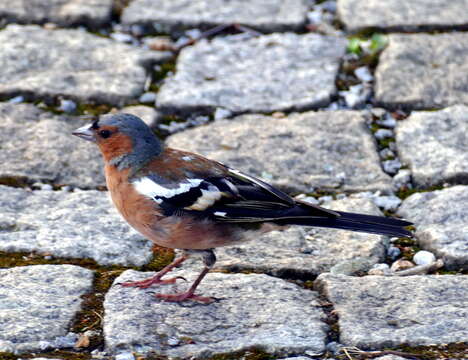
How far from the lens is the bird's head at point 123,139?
356 centimetres

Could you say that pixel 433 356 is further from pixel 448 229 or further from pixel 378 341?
pixel 448 229

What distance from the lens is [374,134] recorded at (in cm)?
456

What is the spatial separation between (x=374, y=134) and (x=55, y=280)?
208 centimetres

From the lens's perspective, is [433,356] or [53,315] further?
[53,315]

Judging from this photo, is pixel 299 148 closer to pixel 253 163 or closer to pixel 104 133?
pixel 253 163

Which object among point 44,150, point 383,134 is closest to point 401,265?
point 383,134

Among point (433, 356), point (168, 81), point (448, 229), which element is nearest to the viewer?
point (433, 356)

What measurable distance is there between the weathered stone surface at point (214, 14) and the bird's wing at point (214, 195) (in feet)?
7.96

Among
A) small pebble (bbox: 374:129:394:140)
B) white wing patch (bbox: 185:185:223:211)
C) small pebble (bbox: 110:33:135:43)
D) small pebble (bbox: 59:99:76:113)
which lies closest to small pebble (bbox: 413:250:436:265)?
white wing patch (bbox: 185:185:223:211)

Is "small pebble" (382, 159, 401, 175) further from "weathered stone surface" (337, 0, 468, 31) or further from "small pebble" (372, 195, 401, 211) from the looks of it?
"weathered stone surface" (337, 0, 468, 31)

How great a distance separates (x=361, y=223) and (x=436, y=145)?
1.21 meters

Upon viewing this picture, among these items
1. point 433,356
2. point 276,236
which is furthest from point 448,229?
point 433,356

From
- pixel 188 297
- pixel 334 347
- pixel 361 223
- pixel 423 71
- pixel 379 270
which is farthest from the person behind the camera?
pixel 423 71

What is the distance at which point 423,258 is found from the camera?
11.5 feet
